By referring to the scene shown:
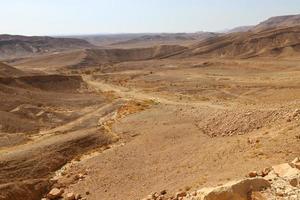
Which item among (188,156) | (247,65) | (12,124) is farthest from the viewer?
(247,65)

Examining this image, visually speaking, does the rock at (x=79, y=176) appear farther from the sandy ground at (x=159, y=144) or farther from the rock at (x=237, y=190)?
the rock at (x=237, y=190)

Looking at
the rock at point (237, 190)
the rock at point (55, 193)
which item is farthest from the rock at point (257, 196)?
the rock at point (55, 193)

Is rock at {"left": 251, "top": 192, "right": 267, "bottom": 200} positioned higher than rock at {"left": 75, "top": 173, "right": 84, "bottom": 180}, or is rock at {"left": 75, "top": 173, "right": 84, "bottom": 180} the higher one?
rock at {"left": 251, "top": 192, "right": 267, "bottom": 200}

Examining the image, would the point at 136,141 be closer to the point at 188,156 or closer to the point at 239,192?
the point at 188,156

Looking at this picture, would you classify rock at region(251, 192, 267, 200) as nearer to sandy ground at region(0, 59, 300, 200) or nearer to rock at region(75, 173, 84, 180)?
sandy ground at region(0, 59, 300, 200)

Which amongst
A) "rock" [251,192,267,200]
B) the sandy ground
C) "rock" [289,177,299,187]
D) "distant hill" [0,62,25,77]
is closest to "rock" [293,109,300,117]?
the sandy ground

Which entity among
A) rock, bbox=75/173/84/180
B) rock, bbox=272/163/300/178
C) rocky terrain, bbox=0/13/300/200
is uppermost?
rock, bbox=272/163/300/178

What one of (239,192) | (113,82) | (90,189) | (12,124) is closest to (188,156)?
(90,189)
